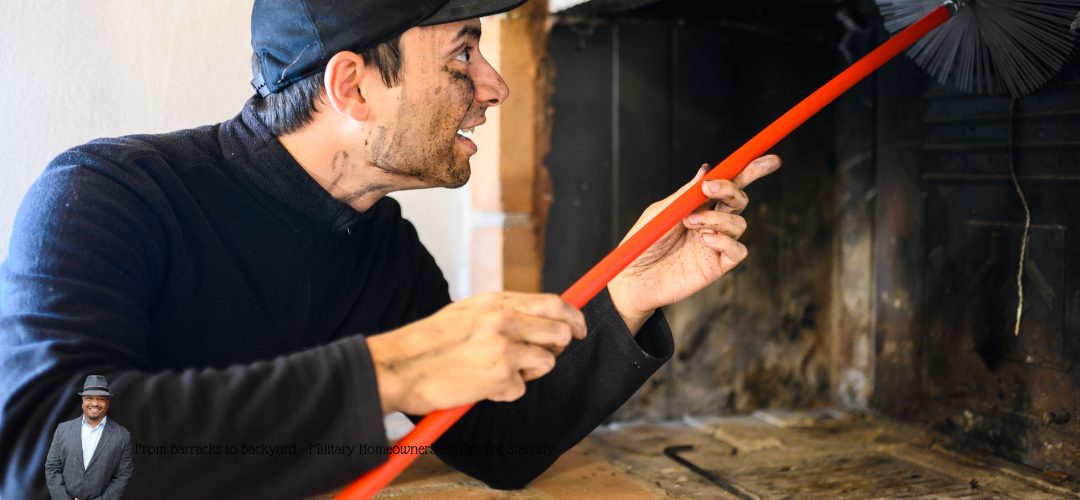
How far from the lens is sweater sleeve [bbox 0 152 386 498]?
0.83 meters

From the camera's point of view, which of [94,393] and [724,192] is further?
[724,192]

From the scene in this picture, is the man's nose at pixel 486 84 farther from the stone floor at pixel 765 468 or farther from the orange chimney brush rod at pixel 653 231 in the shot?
the stone floor at pixel 765 468

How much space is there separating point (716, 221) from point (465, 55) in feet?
1.16

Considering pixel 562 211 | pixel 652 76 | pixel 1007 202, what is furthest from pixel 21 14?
pixel 1007 202

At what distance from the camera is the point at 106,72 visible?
1.45 meters

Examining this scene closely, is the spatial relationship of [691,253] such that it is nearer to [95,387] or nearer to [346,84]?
[346,84]

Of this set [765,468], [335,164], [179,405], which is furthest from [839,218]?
[179,405]

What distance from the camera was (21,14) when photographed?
1391mm

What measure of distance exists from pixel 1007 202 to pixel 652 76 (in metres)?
0.61

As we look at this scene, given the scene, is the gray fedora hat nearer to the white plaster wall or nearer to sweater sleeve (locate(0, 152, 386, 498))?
sweater sleeve (locate(0, 152, 386, 498))

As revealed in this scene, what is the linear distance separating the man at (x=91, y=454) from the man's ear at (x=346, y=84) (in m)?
0.42

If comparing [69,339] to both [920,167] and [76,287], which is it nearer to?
[76,287]

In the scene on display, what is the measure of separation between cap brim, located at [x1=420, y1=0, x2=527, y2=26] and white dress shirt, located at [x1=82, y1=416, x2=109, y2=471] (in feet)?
1.77

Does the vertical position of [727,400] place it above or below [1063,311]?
below
